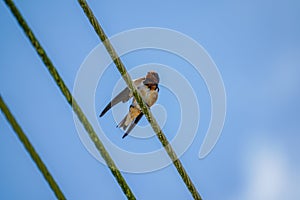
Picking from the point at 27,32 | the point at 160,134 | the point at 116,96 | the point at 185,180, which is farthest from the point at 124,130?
the point at 27,32

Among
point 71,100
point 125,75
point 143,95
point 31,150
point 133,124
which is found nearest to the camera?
point 31,150

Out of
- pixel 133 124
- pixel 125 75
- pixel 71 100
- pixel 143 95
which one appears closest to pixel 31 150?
pixel 71 100

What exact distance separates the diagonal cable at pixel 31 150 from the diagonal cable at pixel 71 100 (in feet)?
1.82

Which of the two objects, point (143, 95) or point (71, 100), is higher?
point (143, 95)

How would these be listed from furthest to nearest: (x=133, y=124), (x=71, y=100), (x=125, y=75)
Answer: (x=133, y=124)
(x=125, y=75)
(x=71, y=100)

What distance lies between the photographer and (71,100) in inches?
124

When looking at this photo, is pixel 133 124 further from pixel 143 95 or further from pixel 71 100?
pixel 71 100

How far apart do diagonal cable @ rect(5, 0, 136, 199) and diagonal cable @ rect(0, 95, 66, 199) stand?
555 millimetres

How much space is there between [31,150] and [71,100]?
1.93 feet

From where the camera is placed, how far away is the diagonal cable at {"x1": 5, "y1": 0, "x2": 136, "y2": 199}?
2902mm

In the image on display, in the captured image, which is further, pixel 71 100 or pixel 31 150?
pixel 71 100

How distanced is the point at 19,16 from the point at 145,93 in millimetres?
5342

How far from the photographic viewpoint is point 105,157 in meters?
3.34

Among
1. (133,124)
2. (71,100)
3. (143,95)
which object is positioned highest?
(143,95)
